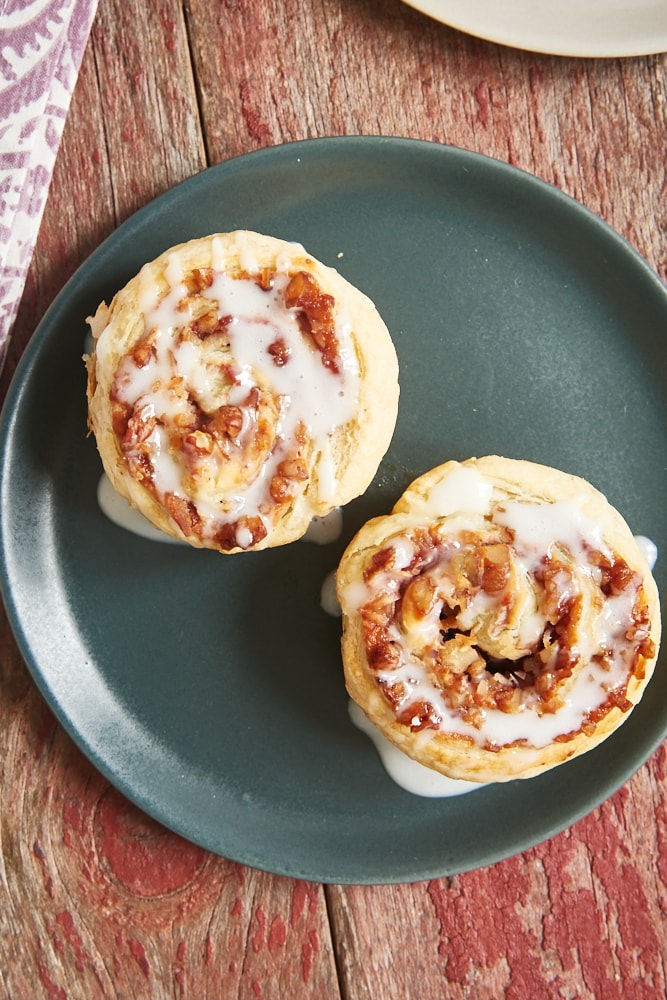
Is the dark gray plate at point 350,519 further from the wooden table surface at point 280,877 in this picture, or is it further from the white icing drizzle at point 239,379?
the white icing drizzle at point 239,379

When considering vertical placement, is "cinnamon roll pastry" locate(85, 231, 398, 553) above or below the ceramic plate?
below

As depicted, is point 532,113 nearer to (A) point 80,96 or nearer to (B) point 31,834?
(A) point 80,96

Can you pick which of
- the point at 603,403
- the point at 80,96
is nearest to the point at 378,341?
the point at 603,403

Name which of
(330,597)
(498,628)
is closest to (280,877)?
(330,597)

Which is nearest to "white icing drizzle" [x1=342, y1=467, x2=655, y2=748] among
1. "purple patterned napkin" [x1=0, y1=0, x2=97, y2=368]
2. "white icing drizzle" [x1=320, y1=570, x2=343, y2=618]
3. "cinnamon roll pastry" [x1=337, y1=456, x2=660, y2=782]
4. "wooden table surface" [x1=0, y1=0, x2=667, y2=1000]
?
"cinnamon roll pastry" [x1=337, y1=456, x2=660, y2=782]

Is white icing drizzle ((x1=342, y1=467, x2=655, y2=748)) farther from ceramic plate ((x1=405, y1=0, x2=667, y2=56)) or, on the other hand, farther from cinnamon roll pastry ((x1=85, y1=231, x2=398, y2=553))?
ceramic plate ((x1=405, y1=0, x2=667, y2=56))

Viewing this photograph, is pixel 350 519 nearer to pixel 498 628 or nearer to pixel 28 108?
pixel 498 628
